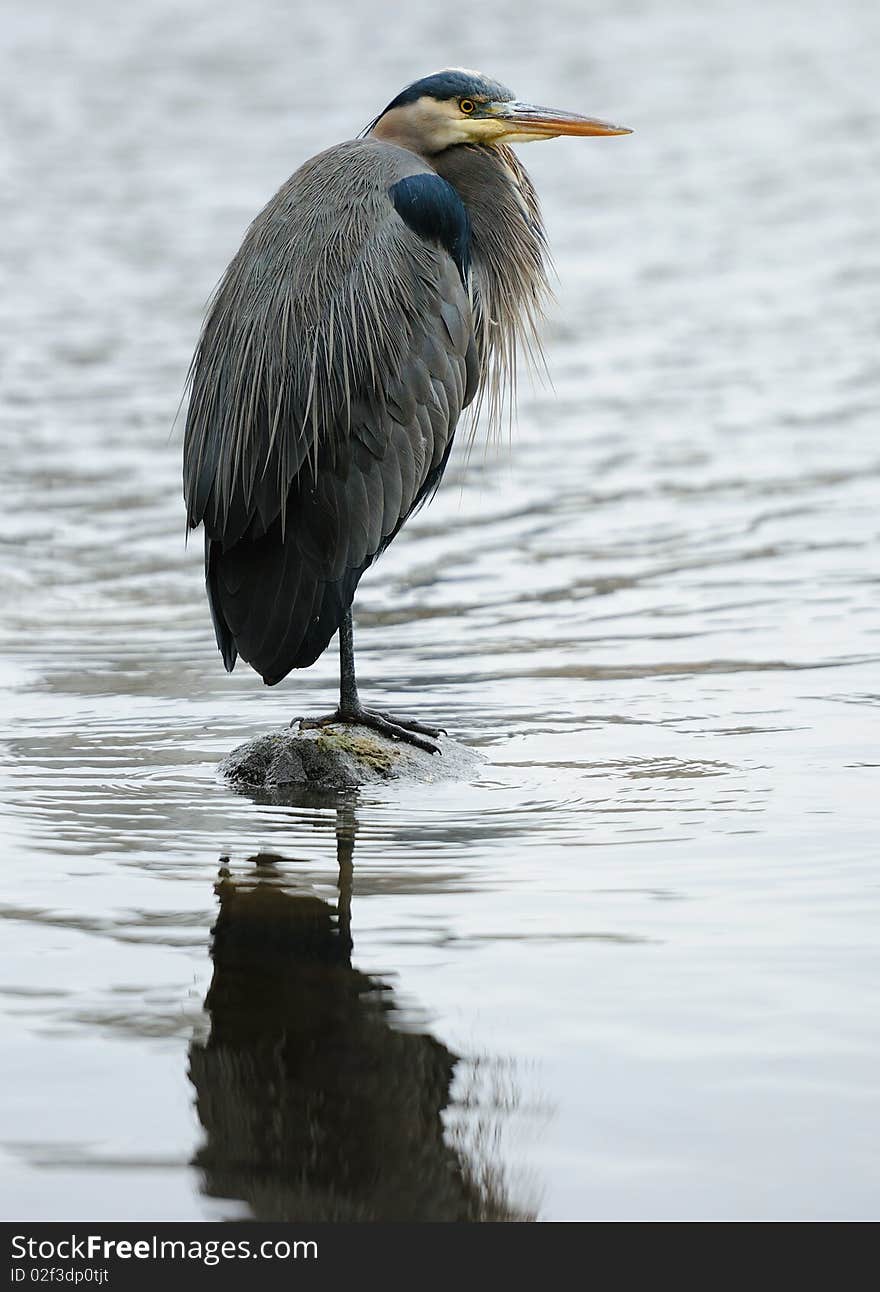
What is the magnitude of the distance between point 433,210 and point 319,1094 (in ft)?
9.34

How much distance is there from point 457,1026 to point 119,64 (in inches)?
1011

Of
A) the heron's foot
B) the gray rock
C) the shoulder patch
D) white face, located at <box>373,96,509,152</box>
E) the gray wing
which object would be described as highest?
white face, located at <box>373,96,509,152</box>

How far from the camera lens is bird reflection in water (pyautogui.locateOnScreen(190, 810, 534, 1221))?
9.87ft

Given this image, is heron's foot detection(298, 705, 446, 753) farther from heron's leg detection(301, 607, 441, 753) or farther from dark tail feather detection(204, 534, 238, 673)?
dark tail feather detection(204, 534, 238, 673)

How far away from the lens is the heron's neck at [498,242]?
18.9 feet

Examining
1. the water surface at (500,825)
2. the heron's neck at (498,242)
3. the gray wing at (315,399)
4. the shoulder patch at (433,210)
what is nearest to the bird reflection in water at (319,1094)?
the water surface at (500,825)

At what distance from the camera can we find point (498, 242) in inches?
229

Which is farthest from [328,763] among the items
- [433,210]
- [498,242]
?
[498,242]

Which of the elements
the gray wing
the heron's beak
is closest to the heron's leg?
the gray wing

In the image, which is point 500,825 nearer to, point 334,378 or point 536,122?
point 334,378

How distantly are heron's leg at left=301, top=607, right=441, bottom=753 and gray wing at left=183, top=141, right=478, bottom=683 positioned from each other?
0.77 ft

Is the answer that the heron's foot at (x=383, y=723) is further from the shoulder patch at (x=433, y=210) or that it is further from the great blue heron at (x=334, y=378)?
the shoulder patch at (x=433, y=210)

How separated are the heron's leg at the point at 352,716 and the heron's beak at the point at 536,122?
1.49m

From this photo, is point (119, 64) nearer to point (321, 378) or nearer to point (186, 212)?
point (186, 212)
